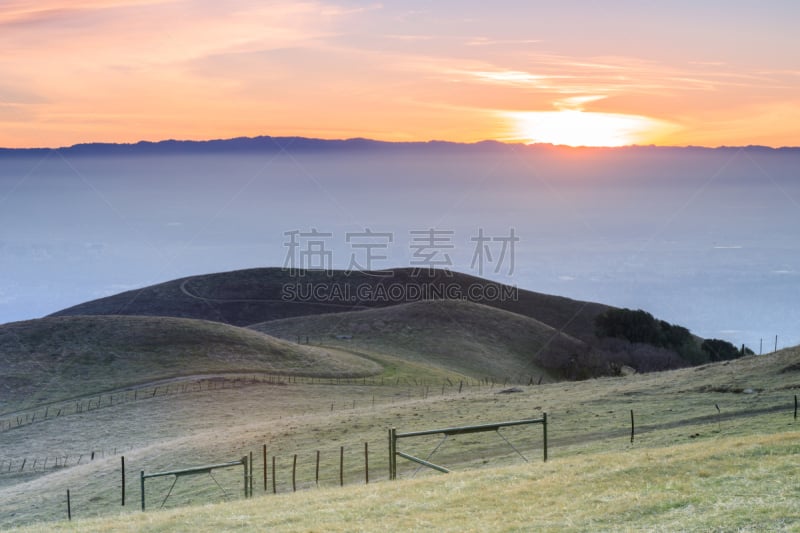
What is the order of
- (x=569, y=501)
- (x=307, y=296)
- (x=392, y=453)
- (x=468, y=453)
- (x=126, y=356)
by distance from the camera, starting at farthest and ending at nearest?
(x=307, y=296) → (x=126, y=356) → (x=468, y=453) → (x=392, y=453) → (x=569, y=501)

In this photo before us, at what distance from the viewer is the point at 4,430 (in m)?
59.5

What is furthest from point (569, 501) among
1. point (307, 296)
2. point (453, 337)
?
point (307, 296)

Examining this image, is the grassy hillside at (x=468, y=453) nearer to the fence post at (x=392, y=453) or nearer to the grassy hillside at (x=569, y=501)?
the grassy hillside at (x=569, y=501)

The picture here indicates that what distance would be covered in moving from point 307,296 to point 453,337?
191 ft

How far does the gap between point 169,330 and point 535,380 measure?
37732mm

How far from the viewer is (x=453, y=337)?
101125mm

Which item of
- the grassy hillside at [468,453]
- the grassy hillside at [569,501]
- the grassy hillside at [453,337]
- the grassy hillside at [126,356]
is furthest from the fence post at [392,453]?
the grassy hillside at [453,337]

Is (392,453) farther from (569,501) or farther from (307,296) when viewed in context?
(307,296)

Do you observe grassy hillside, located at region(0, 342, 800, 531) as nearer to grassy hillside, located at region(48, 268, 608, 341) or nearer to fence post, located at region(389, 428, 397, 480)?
fence post, located at region(389, 428, 397, 480)

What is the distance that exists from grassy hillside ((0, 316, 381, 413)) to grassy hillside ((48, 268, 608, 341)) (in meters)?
52.4

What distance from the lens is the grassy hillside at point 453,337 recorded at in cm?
9262

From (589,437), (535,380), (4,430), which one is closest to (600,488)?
(589,437)

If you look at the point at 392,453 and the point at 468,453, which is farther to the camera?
the point at 468,453

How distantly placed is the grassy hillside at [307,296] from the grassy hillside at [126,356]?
52.4 metres
